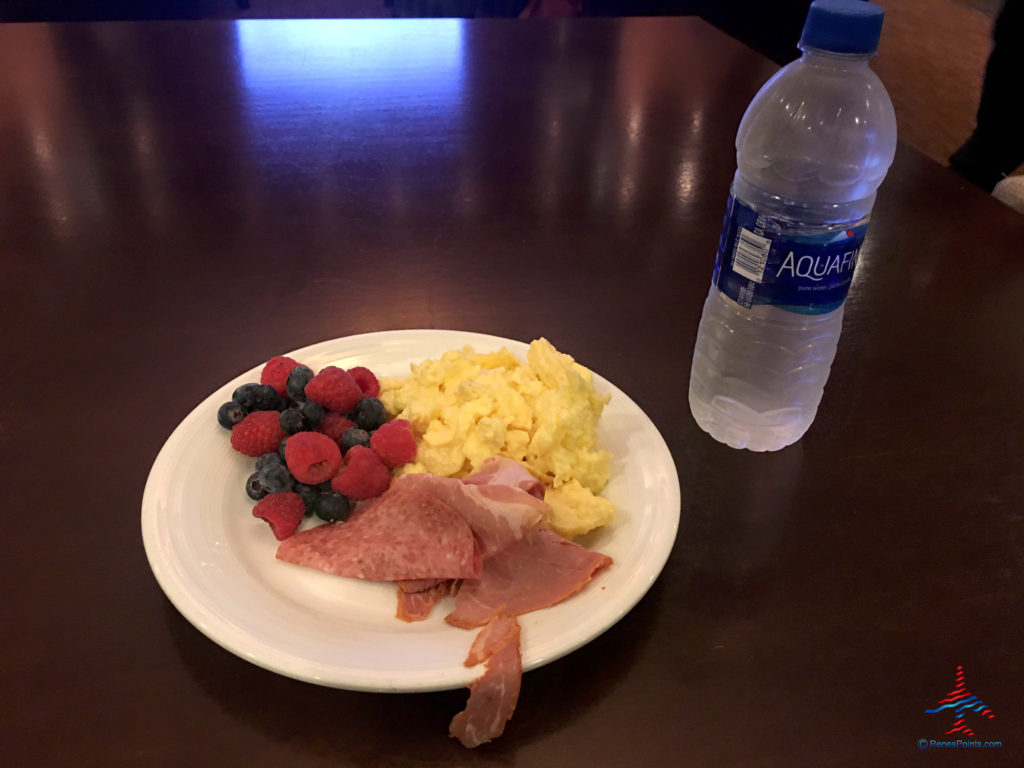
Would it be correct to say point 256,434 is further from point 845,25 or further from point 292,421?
point 845,25

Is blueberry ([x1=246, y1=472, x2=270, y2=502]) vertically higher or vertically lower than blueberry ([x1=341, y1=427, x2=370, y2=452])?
lower

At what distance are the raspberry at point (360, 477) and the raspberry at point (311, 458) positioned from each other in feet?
0.06

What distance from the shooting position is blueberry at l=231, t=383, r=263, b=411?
1.08 meters

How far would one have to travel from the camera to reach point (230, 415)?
106cm

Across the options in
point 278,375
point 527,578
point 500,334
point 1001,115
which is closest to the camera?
point 527,578

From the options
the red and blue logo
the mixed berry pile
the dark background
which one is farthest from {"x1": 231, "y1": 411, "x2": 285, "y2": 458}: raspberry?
the dark background

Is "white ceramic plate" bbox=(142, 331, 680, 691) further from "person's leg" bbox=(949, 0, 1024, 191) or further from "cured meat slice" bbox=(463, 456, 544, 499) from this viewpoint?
"person's leg" bbox=(949, 0, 1024, 191)

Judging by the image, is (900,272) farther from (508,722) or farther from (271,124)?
(271,124)

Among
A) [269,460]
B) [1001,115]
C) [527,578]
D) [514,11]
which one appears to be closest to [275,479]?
[269,460]

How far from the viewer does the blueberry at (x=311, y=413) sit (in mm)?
1052

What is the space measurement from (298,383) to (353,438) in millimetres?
128

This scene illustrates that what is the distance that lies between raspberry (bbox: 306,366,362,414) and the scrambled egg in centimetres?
8

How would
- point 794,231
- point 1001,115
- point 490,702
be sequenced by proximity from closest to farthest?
point 490,702 → point 794,231 → point 1001,115

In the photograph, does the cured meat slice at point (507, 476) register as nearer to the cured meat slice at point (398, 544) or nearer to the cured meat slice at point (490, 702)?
the cured meat slice at point (398, 544)
